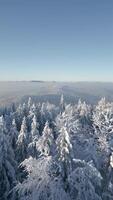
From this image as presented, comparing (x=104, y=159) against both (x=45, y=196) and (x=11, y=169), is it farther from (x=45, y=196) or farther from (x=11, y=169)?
(x=45, y=196)

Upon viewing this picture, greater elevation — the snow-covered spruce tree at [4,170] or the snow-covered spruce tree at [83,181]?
the snow-covered spruce tree at [83,181]

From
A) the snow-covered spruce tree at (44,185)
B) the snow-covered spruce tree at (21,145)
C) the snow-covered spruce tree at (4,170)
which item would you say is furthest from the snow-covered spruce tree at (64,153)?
the snow-covered spruce tree at (21,145)

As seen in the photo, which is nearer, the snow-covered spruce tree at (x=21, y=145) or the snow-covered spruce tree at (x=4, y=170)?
the snow-covered spruce tree at (x=4, y=170)

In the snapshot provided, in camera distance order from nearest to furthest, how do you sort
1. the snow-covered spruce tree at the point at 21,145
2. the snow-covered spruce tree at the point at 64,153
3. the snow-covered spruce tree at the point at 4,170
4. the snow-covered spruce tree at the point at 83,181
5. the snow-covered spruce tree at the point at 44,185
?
the snow-covered spruce tree at the point at 44,185 < the snow-covered spruce tree at the point at 83,181 < the snow-covered spruce tree at the point at 64,153 < the snow-covered spruce tree at the point at 4,170 < the snow-covered spruce tree at the point at 21,145

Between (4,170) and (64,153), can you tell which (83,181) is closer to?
(64,153)

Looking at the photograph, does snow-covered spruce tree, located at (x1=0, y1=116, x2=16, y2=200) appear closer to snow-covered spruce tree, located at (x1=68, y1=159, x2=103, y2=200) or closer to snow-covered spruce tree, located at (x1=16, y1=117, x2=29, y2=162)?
snow-covered spruce tree, located at (x1=16, y1=117, x2=29, y2=162)

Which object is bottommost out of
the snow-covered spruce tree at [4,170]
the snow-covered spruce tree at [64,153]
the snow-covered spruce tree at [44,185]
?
the snow-covered spruce tree at [4,170]

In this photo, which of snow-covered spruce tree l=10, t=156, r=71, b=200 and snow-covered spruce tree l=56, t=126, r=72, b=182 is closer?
snow-covered spruce tree l=10, t=156, r=71, b=200

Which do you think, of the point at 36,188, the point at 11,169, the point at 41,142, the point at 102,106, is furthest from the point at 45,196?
the point at 102,106

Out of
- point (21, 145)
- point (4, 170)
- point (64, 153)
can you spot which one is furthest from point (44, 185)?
point (21, 145)

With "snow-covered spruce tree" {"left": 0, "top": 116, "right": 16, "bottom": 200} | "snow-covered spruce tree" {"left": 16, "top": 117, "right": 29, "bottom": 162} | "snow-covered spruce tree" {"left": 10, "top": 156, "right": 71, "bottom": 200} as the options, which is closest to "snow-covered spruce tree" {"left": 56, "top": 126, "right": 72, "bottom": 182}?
"snow-covered spruce tree" {"left": 10, "top": 156, "right": 71, "bottom": 200}

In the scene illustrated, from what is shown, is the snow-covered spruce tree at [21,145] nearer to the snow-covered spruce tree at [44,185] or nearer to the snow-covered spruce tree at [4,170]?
the snow-covered spruce tree at [4,170]

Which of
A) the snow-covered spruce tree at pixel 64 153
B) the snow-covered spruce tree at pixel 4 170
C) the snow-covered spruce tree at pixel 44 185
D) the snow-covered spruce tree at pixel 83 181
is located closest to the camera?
the snow-covered spruce tree at pixel 44 185
